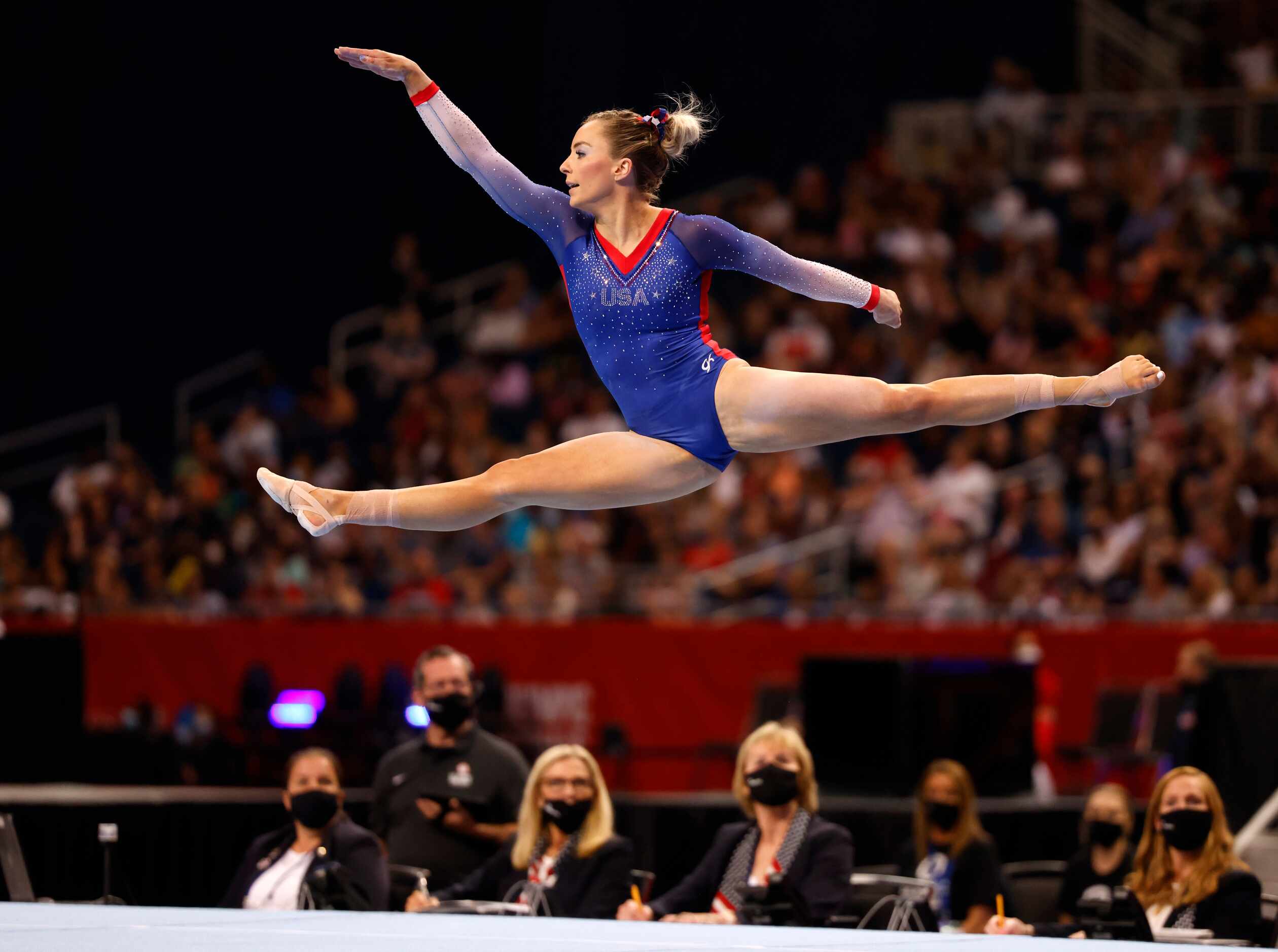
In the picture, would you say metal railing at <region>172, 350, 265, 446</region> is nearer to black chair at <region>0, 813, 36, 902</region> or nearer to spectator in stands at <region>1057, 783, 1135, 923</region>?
black chair at <region>0, 813, 36, 902</region>

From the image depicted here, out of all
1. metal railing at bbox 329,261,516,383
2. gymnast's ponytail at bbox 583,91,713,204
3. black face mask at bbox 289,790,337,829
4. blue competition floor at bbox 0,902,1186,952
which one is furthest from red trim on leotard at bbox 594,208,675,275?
metal railing at bbox 329,261,516,383

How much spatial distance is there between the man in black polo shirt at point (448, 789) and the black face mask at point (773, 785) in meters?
1.06

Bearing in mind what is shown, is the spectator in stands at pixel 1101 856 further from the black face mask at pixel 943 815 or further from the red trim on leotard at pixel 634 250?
the red trim on leotard at pixel 634 250

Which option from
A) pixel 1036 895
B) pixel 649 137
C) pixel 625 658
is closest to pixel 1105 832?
pixel 1036 895

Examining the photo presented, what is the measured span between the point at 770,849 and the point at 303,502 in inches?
95.4

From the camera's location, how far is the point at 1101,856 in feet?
23.2

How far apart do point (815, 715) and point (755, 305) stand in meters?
6.39

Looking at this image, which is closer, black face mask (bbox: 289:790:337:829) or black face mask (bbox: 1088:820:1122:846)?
black face mask (bbox: 289:790:337:829)

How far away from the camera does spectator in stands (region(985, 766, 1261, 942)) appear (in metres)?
6.33

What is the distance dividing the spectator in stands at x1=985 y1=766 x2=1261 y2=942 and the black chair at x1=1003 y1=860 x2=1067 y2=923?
662 mm

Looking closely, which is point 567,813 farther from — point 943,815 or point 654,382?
point 654,382

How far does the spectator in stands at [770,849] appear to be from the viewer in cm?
661

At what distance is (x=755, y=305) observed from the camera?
15836mm

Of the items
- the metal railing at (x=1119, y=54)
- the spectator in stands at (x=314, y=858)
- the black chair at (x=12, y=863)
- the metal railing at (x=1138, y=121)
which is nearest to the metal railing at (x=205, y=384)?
the metal railing at (x=1138, y=121)
